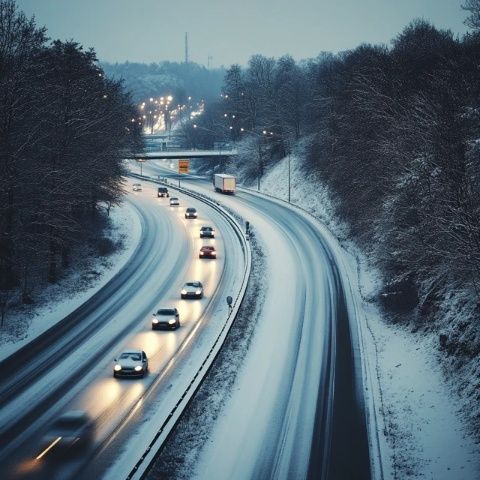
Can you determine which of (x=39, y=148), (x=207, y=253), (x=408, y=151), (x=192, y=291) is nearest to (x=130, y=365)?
(x=192, y=291)

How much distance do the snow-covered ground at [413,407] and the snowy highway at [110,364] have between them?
934cm

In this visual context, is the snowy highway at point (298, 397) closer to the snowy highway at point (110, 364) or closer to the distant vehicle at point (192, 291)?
the snowy highway at point (110, 364)

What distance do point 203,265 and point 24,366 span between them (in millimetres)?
22059

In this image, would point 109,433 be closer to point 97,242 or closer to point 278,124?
point 97,242

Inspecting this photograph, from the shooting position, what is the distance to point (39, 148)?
34156mm

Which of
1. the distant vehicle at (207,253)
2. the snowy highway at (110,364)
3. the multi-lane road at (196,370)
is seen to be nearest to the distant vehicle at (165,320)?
the snowy highway at (110,364)

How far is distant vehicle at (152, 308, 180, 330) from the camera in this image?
29.8 meters

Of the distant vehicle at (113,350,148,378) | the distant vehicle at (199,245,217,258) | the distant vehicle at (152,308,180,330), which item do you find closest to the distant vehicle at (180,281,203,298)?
the distant vehicle at (152,308,180,330)

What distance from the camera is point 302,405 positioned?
841 inches

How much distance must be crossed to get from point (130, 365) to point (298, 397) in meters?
8.36

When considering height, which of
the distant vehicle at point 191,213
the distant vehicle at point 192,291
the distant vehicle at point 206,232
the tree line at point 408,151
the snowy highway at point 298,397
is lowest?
the snowy highway at point 298,397

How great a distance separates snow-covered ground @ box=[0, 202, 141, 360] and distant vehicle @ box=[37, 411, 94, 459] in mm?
8397

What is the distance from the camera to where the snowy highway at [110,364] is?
702 inches

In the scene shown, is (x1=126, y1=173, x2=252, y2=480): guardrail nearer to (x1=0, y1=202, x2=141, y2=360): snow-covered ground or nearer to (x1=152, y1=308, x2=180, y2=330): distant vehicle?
(x1=152, y1=308, x2=180, y2=330): distant vehicle
